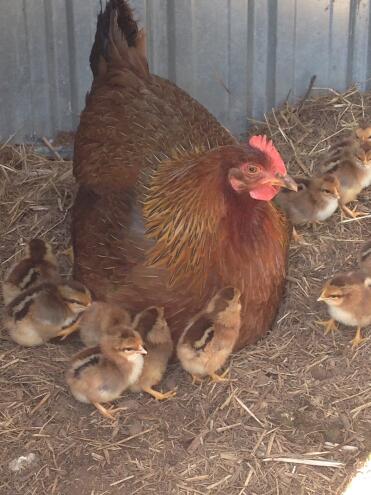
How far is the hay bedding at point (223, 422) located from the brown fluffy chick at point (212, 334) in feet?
0.49

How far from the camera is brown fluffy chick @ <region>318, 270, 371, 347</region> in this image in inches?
147

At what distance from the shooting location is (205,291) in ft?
11.9

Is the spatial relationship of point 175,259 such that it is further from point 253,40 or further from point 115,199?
point 253,40

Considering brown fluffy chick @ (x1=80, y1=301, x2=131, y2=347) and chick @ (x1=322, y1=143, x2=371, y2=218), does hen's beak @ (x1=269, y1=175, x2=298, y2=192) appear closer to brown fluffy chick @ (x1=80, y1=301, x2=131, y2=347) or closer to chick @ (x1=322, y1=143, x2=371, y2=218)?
brown fluffy chick @ (x1=80, y1=301, x2=131, y2=347)

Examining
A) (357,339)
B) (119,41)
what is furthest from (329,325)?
(119,41)

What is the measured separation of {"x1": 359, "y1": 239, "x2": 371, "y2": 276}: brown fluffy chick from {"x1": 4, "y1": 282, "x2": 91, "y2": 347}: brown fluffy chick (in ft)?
4.35

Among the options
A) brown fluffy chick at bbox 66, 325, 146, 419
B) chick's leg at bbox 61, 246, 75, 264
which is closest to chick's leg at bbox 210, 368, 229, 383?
brown fluffy chick at bbox 66, 325, 146, 419

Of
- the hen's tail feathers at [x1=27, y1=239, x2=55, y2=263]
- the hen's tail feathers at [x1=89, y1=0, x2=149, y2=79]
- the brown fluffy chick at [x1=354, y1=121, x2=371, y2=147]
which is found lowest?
the hen's tail feathers at [x1=27, y1=239, x2=55, y2=263]

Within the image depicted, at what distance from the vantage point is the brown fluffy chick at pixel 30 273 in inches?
159

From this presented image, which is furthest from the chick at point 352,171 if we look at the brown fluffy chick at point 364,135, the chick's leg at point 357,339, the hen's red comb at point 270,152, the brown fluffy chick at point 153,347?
the brown fluffy chick at point 153,347

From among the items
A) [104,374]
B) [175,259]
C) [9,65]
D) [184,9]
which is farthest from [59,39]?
[104,374]

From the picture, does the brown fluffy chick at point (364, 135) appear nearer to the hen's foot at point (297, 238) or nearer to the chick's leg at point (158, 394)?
the hen's foot at point (297, 238)

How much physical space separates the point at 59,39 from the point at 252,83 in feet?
4.07

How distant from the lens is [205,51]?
16.8ft
